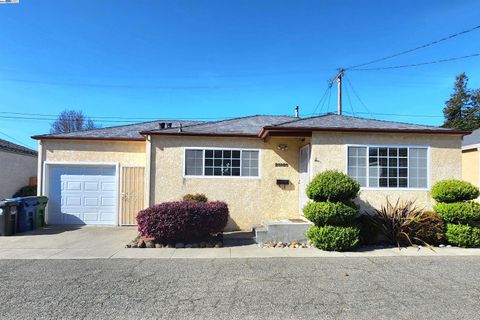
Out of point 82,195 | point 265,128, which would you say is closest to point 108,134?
point 82,195

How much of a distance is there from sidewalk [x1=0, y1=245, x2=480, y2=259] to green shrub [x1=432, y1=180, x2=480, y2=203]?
54.6 inches

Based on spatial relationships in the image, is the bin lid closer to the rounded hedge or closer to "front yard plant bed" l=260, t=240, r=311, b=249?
"front yard plant bed" l=260, t=240, r=311, b=249

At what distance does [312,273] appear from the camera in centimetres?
701

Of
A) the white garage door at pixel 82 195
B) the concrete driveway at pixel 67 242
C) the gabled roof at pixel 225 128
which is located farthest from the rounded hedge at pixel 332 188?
the white garage door at pixel 82 195

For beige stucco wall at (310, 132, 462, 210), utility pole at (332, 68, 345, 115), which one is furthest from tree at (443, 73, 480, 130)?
beige stucco wall at (310, 132, 462, 210)

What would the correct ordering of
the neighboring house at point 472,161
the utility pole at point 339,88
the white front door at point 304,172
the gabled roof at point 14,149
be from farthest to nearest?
the utility pole at point 339,88
the gabled roof at point 14,149
the neighboring house at point 472,161
the white front door at point 304,172

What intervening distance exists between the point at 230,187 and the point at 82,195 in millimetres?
5595

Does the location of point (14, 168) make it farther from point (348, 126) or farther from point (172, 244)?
point (348, 126)

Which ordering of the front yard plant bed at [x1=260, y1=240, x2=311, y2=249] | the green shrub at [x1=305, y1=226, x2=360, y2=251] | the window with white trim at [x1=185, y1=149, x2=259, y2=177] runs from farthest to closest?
the window with white trim at [x1=185, y1=149, x2=259, y2=177] → the front yard plant bed at [x1=260, y1=240, x2=311, y2=249] → the green shrub at [x1=305, y1=226, x2=360, y2=251]

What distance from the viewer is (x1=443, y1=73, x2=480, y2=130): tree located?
3612 centimetres

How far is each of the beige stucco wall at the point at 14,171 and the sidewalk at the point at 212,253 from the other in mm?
10637

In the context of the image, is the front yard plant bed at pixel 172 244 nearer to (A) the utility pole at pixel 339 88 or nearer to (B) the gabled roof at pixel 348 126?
(B) the gabled roof at pixel 348 126

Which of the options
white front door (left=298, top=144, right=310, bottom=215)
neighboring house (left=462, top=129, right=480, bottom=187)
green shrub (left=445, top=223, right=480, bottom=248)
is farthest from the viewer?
neighboring house (left=462, top=129, right=480, bottom=187)

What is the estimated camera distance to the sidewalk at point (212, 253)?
329 inches
